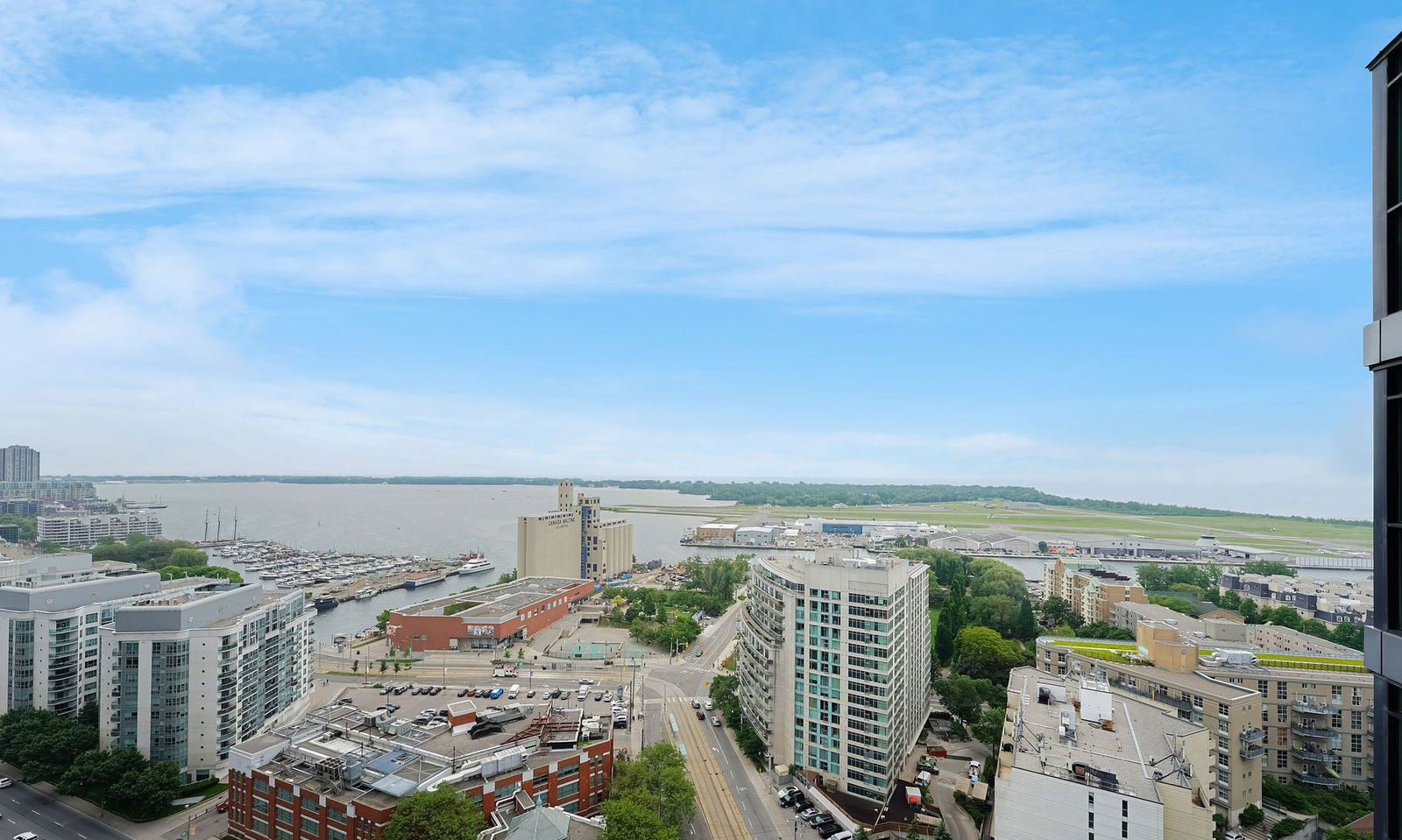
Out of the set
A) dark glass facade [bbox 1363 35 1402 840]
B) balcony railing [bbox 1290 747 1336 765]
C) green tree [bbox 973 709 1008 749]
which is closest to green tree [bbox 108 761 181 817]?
green tree [bbox 973 709 1008 749]

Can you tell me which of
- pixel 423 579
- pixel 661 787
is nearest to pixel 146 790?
pixel 661 787

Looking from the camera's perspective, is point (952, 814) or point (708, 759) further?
point (708, 759)

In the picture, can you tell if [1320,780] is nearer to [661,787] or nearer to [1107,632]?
[1107,632]

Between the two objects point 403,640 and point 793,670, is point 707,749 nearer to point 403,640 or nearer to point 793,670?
point 793,670

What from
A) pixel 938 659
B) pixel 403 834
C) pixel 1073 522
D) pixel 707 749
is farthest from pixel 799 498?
Answer: pixel 403 834

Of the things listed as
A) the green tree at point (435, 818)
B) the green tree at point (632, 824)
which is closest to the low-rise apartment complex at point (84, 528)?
the green tree at point (435, 818)

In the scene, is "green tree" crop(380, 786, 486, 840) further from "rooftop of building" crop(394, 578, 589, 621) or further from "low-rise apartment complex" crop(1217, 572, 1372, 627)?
"low-rise apartment complex" crop(1217, 572, 1372, 627)
